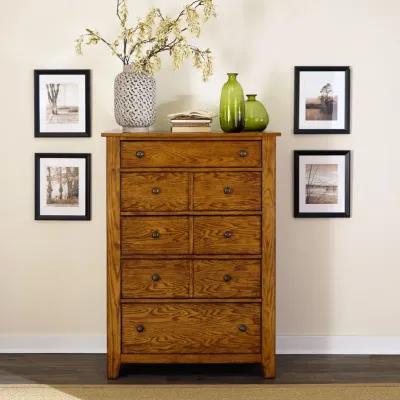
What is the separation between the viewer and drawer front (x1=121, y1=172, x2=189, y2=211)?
3.83 metres

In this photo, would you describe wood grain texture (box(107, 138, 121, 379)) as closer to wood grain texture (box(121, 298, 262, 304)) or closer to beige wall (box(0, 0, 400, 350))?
wood grain texture (box(121, 298, 262, 304))

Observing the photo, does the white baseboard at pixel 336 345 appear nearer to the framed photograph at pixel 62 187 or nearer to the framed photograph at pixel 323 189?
the framed photograph at pixel 323 189

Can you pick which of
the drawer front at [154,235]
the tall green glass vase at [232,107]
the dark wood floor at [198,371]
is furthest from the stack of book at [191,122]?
the dark wood floor at [198,371]

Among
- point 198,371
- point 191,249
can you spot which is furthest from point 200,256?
point 198,371

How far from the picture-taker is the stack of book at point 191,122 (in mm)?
3980

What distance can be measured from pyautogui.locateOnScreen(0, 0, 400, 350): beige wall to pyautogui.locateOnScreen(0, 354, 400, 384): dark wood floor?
19cm

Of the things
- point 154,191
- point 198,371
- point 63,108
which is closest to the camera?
point 154,191

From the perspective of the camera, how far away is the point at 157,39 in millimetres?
4062

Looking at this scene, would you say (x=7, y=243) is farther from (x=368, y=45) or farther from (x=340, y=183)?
(x=368, y=45)

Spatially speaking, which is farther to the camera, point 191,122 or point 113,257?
point 191,122

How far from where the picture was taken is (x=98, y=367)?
162 inches

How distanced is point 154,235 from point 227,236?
1.20 feet

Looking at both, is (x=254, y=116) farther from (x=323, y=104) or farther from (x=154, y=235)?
(x=154, y=235)

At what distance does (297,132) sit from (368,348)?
131 cm
